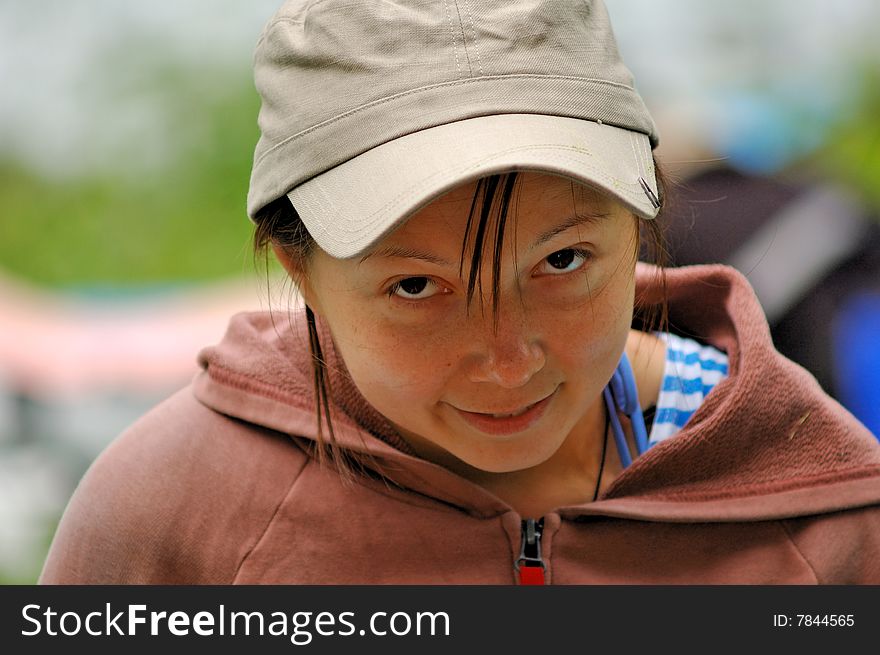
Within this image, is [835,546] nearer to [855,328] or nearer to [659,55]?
[855,328]

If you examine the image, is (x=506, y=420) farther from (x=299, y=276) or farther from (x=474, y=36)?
(x=474, y=36)

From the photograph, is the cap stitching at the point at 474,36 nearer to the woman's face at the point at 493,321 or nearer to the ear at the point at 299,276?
the woman's face at the point at 493,321

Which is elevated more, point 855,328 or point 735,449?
point 855,328

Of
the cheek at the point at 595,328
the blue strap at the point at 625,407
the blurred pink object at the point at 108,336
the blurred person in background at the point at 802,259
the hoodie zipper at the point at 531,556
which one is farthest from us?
the blurred pink object at the point at 108,336

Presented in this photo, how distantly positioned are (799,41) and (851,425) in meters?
2.18

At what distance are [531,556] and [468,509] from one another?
81mm

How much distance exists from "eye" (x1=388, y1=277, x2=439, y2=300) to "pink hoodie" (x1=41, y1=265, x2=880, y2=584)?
216 mm

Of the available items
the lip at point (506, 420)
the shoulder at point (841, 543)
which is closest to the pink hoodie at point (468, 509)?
the shoulder at point (841, 543)

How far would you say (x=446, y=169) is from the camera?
93 cm

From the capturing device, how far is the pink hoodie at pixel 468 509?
3.87ft

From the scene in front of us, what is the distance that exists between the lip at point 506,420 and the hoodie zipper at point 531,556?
16 cm

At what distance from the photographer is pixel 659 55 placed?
3.08 meters

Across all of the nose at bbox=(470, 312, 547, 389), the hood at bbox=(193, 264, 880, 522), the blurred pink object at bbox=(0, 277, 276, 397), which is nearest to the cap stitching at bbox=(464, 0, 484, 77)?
the nose at bbox=(470, 312, 547, 389)

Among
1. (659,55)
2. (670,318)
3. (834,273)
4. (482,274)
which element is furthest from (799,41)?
(482,274)
